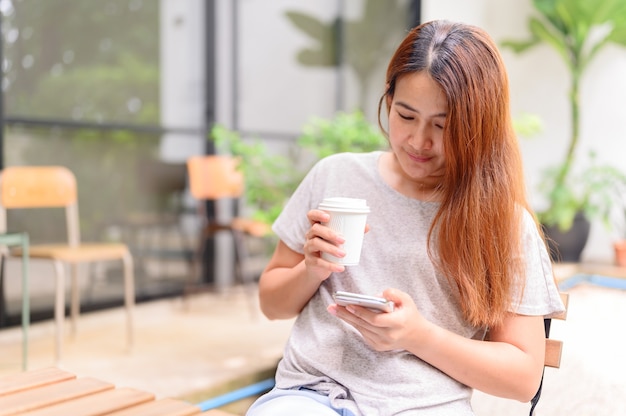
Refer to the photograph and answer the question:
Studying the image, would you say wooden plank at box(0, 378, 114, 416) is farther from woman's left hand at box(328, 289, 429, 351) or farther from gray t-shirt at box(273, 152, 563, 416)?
woman's left hand at box(328, 289, 429, 351)

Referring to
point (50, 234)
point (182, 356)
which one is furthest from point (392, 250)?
point (50, 234)

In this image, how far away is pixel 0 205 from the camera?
345 centimetres

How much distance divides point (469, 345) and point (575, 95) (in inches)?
165

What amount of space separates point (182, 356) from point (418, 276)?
2.35 meters

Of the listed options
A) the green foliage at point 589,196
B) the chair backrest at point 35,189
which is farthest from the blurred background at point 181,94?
the chair backrest at point 35,189

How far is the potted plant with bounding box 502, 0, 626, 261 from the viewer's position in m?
4.64

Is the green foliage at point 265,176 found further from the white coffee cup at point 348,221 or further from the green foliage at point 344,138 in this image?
the white coffee cup at point 348,221

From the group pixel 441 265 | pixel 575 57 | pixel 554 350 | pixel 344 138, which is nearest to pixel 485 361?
pixel 441 265

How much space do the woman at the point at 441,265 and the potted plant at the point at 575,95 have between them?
147 inches

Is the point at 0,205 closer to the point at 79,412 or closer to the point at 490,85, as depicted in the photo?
the point at 79,412

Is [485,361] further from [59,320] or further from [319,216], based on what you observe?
[59,320]

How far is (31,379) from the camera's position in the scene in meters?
1.37

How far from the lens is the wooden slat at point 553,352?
1.31m

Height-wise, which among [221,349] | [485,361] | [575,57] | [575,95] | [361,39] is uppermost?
[361,39]
